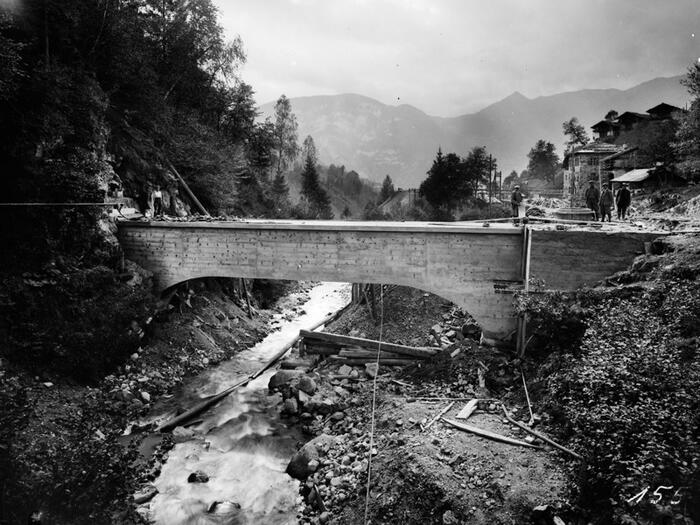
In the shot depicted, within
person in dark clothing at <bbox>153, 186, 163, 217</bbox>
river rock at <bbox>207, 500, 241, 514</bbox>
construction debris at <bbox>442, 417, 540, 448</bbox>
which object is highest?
person in dark clothing at <bbox>153, 186, 163, 217</bbox>

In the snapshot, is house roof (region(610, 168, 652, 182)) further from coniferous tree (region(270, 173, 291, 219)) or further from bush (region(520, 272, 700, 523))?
coniferous tree (region(270, 173, 291, 219))

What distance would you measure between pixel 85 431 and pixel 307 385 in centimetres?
614

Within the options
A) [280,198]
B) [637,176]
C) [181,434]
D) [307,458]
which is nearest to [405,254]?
[307,458]

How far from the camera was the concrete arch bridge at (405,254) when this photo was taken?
12859 mm

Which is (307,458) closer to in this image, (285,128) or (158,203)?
(158,203)

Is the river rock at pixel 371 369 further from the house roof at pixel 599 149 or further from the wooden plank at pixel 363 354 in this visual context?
the house roof at pixel 599 149

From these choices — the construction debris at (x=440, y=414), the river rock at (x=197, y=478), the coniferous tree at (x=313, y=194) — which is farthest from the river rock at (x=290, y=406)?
the coniferous tree at (x=313, y=194)

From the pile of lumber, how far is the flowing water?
2.20m

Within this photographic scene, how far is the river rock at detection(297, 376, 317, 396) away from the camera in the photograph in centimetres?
1355

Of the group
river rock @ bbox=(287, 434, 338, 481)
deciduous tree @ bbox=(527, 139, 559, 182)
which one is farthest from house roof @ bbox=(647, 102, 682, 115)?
river rock @ bbox=(287, 434, 338, 481)

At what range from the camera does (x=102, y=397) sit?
40.2 ft

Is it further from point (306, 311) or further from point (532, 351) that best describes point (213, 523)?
point (306, 311)

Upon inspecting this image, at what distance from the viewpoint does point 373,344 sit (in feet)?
50.9

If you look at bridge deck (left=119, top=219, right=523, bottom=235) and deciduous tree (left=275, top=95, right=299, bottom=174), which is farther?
deciduous tree (left=275, top=95, right=299, bottom=174)
